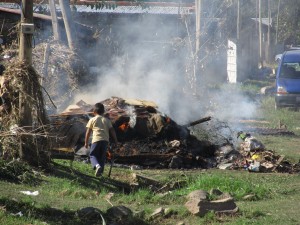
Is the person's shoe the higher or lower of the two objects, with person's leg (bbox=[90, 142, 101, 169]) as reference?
lower

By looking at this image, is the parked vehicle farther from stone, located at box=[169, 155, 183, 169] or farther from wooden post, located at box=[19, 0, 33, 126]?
wooden post, located at box=[19, 0, 33, 126]

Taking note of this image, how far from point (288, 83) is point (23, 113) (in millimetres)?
14941

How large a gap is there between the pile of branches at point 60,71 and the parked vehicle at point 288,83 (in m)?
8.30

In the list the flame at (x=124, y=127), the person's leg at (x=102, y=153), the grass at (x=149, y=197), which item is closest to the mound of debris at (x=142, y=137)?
the flame at (x=124, y=127)

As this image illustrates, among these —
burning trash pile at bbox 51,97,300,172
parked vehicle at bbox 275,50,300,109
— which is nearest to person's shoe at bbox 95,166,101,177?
burning trash pile at bbox 51,97,300,172

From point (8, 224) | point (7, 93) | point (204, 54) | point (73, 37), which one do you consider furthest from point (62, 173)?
point (204, 54)

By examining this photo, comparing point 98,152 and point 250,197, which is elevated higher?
point 98,152

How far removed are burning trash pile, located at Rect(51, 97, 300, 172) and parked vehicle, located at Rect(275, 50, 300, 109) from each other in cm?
919

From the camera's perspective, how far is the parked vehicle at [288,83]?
24.0m

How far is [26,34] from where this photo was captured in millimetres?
11406

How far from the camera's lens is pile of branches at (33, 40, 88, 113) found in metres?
18.4

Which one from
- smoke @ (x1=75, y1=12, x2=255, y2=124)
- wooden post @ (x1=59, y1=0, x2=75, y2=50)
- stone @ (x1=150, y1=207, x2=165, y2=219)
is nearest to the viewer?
stone @ (x1=150, y1=207, x2=165, y2=219)

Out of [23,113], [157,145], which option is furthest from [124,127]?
[23,113]

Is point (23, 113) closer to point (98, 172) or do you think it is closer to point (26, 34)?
point (26, 34)
